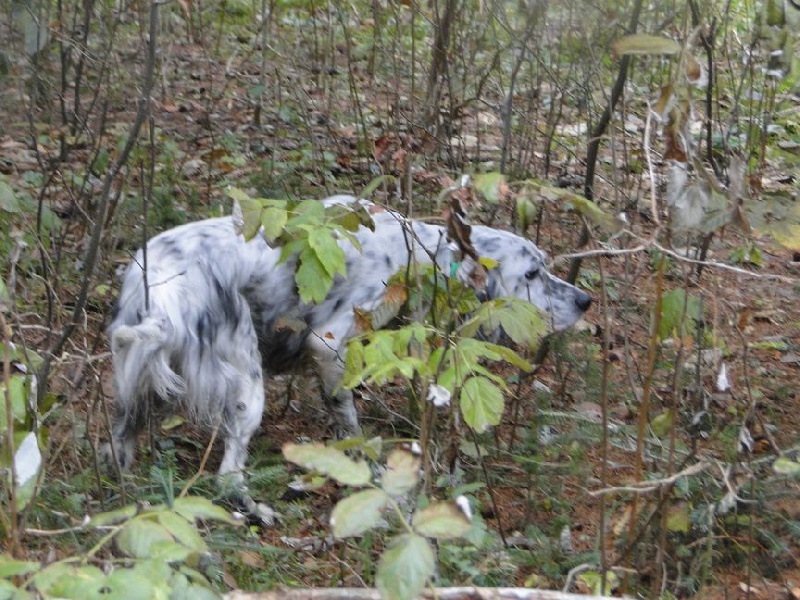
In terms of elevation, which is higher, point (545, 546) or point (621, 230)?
point (621, 230)

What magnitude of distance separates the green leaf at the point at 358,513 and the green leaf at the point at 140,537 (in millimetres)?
329

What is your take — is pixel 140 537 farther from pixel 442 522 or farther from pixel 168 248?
pixel 168 248

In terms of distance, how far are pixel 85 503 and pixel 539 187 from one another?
194 centimetres

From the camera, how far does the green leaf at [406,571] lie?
2062 mm

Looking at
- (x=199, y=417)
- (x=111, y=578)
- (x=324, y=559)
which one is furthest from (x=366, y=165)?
(x=111, y=578)

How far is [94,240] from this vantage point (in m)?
3.73

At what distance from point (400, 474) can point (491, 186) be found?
138 cm

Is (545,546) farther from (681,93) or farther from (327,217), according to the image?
(681,93)

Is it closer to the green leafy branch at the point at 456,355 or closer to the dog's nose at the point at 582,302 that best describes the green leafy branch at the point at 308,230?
the green leafy branch at the point at 456,355

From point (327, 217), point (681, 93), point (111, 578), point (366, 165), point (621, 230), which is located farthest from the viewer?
point (366, 165)

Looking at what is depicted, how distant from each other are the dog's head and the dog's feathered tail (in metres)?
1.57

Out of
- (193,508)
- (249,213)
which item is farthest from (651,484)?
(249,213)

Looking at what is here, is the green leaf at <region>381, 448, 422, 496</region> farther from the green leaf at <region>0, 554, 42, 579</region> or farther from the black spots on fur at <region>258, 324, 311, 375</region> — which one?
the black spots on fur at <region>258, 324, 311, 375</region>

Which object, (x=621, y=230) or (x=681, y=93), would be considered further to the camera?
(x=621, y=230)
